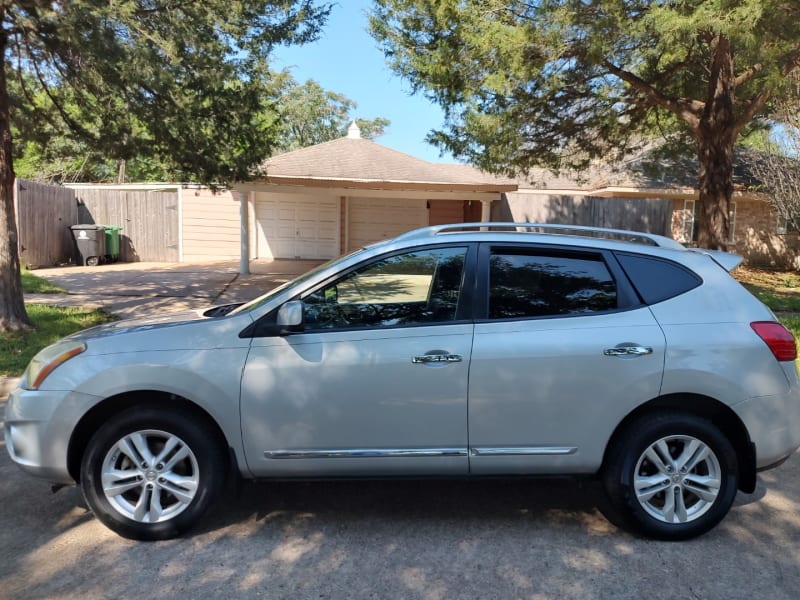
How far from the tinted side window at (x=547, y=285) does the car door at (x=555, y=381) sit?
27 mm

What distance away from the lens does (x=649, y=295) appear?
12.5 ft

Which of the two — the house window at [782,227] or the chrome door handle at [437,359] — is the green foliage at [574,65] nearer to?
the chrome door handle at [437,359]

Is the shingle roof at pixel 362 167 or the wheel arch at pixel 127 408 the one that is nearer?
the wheel arch at pixel 127 408

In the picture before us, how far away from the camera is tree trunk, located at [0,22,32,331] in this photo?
8461mm

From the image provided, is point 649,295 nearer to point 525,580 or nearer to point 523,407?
point 523,407

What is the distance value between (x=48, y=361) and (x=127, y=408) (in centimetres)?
54

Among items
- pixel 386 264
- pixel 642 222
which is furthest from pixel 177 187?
pixel 386 264

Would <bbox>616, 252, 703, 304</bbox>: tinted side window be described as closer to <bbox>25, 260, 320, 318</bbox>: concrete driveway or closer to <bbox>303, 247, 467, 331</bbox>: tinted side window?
<bbox>303, 247, 467, 331</bbox>: tinted side window

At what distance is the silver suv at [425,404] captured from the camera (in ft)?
11.8

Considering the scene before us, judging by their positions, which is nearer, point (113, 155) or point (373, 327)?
point (373, 327)

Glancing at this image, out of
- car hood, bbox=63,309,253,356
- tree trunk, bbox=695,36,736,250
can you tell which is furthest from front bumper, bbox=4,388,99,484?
tree trunk, bbox=695,36,736,250

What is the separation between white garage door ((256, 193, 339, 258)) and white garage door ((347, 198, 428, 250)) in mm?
697

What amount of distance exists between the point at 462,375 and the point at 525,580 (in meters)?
1.09

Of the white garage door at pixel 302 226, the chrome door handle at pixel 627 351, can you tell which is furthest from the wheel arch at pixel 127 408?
the white garage door at pixel 302 226
